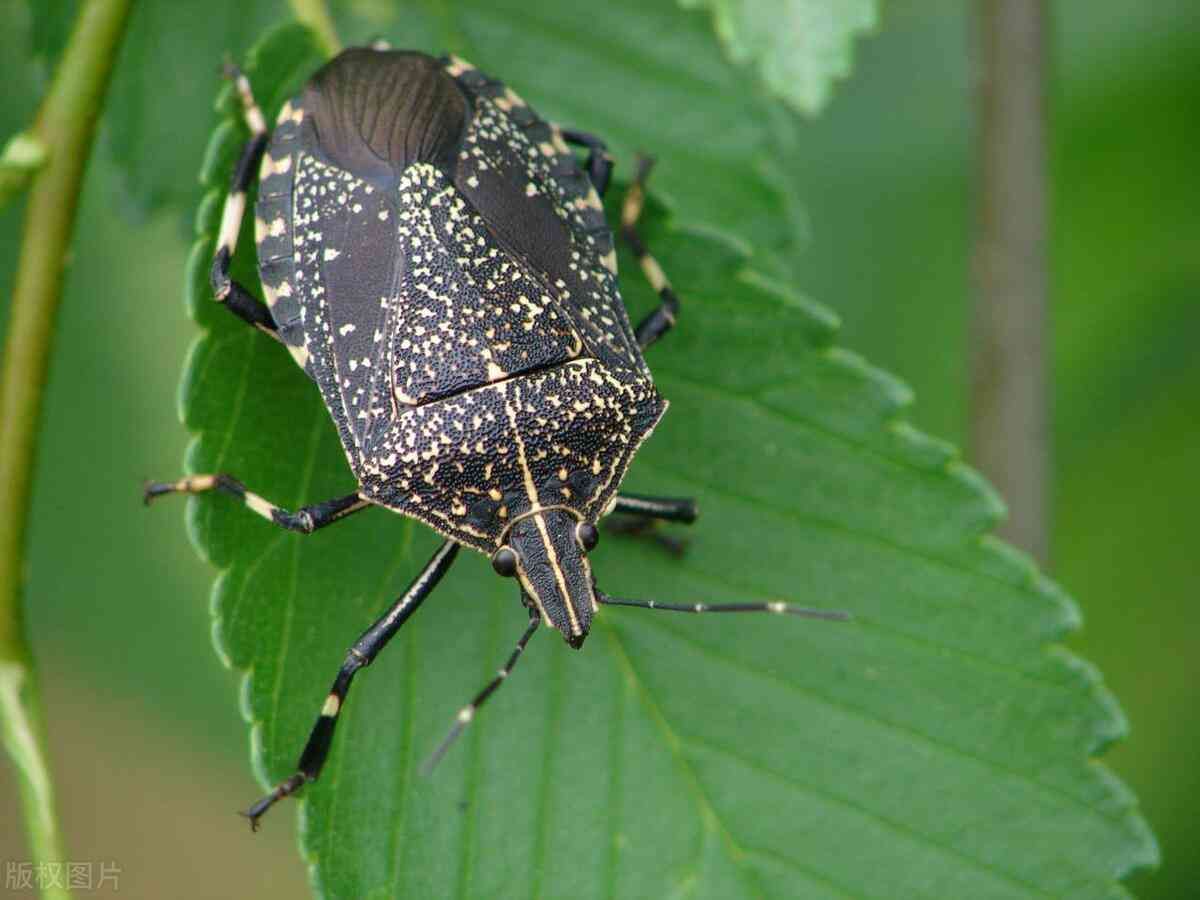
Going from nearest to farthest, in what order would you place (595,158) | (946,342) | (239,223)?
(239,223), (595,158), (946,342)

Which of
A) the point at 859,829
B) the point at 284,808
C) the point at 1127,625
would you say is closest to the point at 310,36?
the point at 859,829

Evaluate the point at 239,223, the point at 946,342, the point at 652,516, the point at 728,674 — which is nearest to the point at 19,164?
the point at 239,223

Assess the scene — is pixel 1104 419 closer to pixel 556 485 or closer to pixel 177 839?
pixel 556 485

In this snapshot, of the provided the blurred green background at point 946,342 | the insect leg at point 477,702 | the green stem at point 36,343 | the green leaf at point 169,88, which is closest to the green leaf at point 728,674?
the insect leg at point 477,702

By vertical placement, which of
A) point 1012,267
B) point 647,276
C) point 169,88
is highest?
point 1012,267

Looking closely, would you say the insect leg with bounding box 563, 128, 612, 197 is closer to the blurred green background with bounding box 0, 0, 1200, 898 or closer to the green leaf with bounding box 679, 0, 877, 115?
the green leaf with bounding box 679, 0, 877, 115

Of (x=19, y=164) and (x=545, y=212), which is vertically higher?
(x=545, y=212)

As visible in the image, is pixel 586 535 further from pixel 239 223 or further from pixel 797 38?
pixel 797 38
